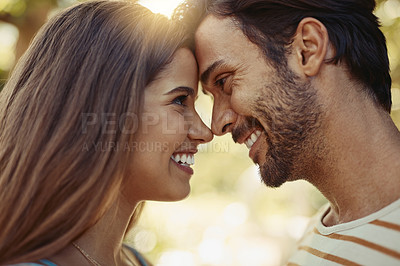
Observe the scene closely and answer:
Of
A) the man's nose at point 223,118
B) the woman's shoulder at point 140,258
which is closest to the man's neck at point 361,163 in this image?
the man's nose at point 223,118

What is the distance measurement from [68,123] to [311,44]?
1.41 meters

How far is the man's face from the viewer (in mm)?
2572

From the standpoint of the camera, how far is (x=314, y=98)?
2529mm

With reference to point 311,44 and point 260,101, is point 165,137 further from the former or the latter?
point 311,44

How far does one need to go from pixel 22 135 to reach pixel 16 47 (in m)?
2.64

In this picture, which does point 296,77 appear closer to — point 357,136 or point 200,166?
point 357,136

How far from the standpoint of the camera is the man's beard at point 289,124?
2.54 meters

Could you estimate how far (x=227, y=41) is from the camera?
8.83ft

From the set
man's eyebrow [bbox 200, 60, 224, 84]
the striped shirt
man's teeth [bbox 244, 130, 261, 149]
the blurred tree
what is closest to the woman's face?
man's eyebrow [bbox 200, 60, 224, 84]

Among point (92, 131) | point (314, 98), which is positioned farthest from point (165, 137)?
point (314, 98)

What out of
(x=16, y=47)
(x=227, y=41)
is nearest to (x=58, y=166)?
(x=227, y=41)

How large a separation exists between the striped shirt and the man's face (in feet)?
1.50

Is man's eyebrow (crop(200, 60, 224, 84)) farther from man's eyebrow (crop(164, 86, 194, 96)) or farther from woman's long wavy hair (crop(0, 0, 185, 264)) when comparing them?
woman's long wavy hair (crop(0, 0, 185, 264))

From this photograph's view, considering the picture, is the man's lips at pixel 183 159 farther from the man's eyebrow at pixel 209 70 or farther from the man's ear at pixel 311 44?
the man's ear at pixel 311 44
